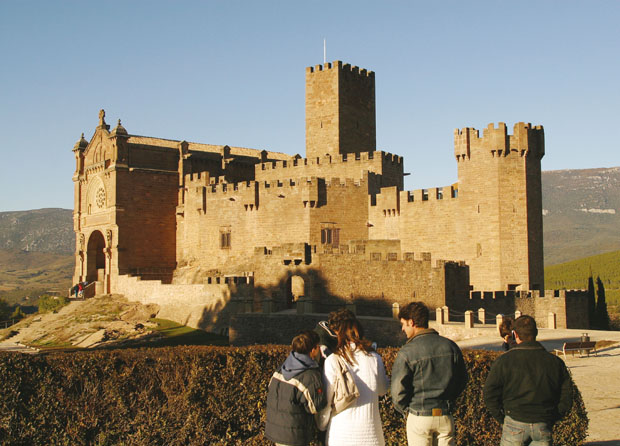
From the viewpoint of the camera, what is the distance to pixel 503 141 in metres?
32.8

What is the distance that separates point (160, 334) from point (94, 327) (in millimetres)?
4201

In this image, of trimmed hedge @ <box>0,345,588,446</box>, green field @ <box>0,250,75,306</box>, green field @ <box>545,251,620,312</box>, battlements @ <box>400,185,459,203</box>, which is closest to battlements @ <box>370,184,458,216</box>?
battlements @ <box>400,185,459,203</box>

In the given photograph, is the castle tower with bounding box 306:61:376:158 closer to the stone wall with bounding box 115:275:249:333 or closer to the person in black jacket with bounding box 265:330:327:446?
the stone wall with bounding box 115:275:249:333

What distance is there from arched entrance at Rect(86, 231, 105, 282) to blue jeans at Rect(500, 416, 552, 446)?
139ft

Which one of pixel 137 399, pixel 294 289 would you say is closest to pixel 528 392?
pixel 137 399

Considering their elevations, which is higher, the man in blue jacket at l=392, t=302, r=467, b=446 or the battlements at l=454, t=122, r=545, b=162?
the battlements at l=454, t=122, r=545, b=162

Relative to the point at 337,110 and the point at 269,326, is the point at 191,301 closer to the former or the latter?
the point at 269,326

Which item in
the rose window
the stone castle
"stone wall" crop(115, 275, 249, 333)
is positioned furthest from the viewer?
the rose window

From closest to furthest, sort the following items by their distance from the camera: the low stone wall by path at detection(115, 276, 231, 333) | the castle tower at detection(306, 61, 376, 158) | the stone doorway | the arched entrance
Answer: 1. the stone doorway
2. the low stone wall by path at detection(115, 276, 231, 333)
3. the castle tower at detection(306, 61, 376, 158)
4. the arched entrance

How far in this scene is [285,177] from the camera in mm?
43125

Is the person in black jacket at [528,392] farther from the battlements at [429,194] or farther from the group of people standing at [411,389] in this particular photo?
the battlements at [429,194]

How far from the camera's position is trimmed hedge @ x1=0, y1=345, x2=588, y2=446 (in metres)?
11.3

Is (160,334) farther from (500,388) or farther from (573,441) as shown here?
(500,388)

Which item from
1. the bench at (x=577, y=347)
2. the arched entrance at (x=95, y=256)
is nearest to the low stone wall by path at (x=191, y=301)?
the arched entrance at (x=95, y=256)
